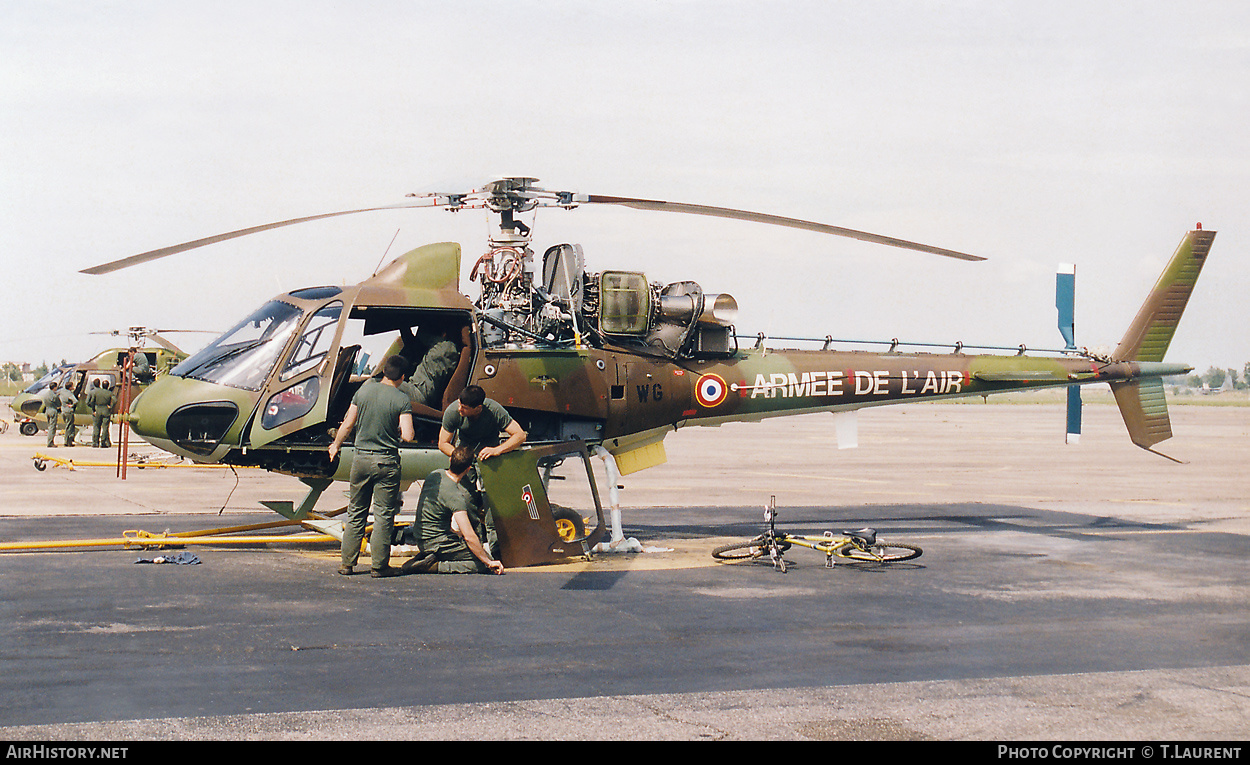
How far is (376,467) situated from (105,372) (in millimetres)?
23397

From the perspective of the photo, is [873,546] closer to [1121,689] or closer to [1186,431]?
[1121,689]

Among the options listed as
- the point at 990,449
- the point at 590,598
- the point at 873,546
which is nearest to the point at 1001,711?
the point at 590,598

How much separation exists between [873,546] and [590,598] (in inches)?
149

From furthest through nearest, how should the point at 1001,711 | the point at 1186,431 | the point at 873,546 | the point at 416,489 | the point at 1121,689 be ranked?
1. the point at 1186,431
2. the point at 416,489
3. the point at 873,546
4. the point at 1121,689
5. the point at 1001,711

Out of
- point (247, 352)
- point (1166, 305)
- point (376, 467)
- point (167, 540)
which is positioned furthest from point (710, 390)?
point (1166, 305)

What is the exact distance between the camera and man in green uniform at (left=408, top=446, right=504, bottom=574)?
1115 cm

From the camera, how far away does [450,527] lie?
37.4ft

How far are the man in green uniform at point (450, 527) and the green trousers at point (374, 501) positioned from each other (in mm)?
397

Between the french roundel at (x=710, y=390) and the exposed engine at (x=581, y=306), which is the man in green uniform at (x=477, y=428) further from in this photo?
the french roundel at (x=710, y=390)

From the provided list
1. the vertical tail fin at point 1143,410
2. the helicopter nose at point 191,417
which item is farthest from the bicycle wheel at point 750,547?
the vertical tail fin at point 1143,410

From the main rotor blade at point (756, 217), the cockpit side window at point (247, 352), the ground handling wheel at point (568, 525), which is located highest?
the main rotor blade at point (756, 217)

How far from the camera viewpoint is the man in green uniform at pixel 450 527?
11.1 m
